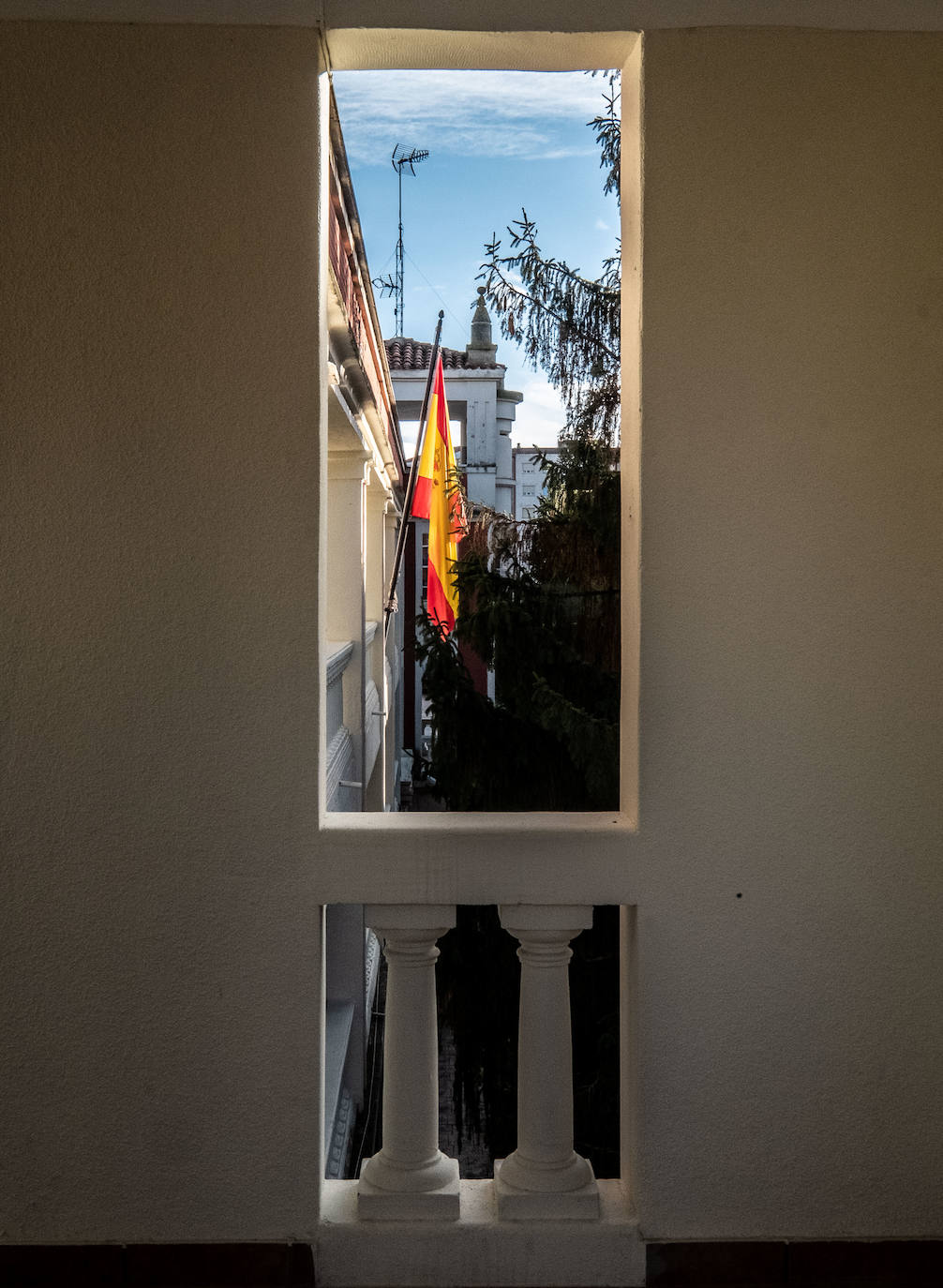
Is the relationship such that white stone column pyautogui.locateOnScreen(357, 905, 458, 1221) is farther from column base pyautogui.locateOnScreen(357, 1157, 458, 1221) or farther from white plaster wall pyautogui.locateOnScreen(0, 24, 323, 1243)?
white plaster wall pyautogui.locateOnScreen(0, 24, 323, 1243)

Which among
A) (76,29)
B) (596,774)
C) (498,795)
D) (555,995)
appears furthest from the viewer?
(498,795)

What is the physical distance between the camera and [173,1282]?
1.88m

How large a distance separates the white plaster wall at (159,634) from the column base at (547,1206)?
353mm

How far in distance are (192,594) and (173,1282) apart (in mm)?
1217

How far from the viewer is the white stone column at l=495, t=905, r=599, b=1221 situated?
192cm

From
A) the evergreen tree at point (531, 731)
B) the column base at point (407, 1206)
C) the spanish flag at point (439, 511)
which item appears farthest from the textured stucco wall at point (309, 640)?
the spanish flag at point (439, 511)

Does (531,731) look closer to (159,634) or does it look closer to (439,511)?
(439,511)

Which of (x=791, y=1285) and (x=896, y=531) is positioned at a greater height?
(x=896, y=531)

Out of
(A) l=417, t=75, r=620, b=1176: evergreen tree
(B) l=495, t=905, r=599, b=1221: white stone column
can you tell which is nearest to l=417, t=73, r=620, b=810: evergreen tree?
(A) l=417, t=75, r=620, b=1176: evergreen tree

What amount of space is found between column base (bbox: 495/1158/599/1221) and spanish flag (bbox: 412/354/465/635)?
4.29 metres

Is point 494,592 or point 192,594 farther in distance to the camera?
point 494,592

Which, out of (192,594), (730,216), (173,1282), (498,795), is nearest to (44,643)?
(192,594)

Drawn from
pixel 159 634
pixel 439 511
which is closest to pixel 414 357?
pixel 439 511

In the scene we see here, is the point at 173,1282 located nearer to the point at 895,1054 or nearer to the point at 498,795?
the point at 895,1054
